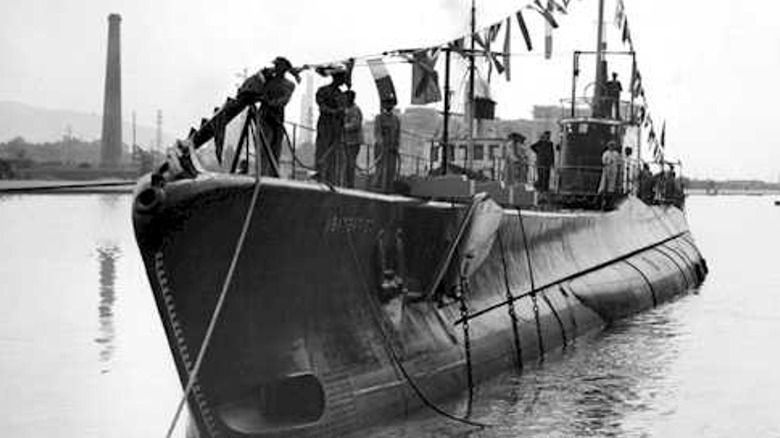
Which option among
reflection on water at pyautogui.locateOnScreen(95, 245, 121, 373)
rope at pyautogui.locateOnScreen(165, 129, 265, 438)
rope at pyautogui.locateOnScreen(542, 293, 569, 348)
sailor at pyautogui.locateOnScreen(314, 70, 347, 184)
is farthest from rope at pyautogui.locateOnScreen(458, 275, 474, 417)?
reflection on water at pyautogui.locateOnScreen(95, 245, 121, 373)

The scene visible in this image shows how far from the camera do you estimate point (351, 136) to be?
13.9 meters

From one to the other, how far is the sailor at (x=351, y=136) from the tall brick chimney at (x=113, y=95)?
97.2 meters

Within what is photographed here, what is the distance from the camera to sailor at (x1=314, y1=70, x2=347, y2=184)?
13.0m

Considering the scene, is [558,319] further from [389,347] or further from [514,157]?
[389,347]

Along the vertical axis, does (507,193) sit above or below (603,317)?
above

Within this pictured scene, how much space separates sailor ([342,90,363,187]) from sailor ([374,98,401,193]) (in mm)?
969

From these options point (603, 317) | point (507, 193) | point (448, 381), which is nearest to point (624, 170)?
point (603, 317)

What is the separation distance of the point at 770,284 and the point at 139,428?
28.8 m

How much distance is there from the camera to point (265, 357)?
10.6 metres

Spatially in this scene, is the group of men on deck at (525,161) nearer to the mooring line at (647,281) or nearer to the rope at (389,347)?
the mooring line at (647,281)

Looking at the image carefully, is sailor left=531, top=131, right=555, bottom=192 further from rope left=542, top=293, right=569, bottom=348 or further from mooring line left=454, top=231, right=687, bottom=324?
rope left=542, top=293, right=569, bottom=348

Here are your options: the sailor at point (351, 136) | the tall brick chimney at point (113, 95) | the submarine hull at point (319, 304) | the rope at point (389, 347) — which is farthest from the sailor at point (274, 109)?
the tall brick chimney at point (113, 95)

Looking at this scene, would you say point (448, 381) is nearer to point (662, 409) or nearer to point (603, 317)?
point (662, 409)

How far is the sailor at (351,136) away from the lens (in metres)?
13.5
